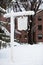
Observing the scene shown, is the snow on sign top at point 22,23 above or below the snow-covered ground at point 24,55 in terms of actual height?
above

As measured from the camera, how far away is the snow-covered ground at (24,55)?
29.6 feet

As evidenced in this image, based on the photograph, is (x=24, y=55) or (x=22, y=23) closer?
(x=22, y=23)

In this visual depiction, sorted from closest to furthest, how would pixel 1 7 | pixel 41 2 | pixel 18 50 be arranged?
pixel 18 50
pixel 1 7
pixel 41 2

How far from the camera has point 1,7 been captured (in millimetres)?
11094

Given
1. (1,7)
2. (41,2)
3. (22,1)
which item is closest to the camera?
(1,7)

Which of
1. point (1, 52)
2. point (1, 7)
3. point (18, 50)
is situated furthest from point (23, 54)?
point (1, 7)

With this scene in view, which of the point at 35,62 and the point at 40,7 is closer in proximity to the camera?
the point at 35,62

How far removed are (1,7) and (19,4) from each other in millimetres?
15320

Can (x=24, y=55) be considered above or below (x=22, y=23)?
below

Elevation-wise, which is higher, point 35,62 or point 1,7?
point 1,7

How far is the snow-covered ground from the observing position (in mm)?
9008

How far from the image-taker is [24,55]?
930 cm

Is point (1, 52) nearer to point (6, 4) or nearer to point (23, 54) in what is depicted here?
point (23, 54)

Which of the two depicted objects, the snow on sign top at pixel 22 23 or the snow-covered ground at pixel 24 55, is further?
the snow-covered ground at pixel 24 55
